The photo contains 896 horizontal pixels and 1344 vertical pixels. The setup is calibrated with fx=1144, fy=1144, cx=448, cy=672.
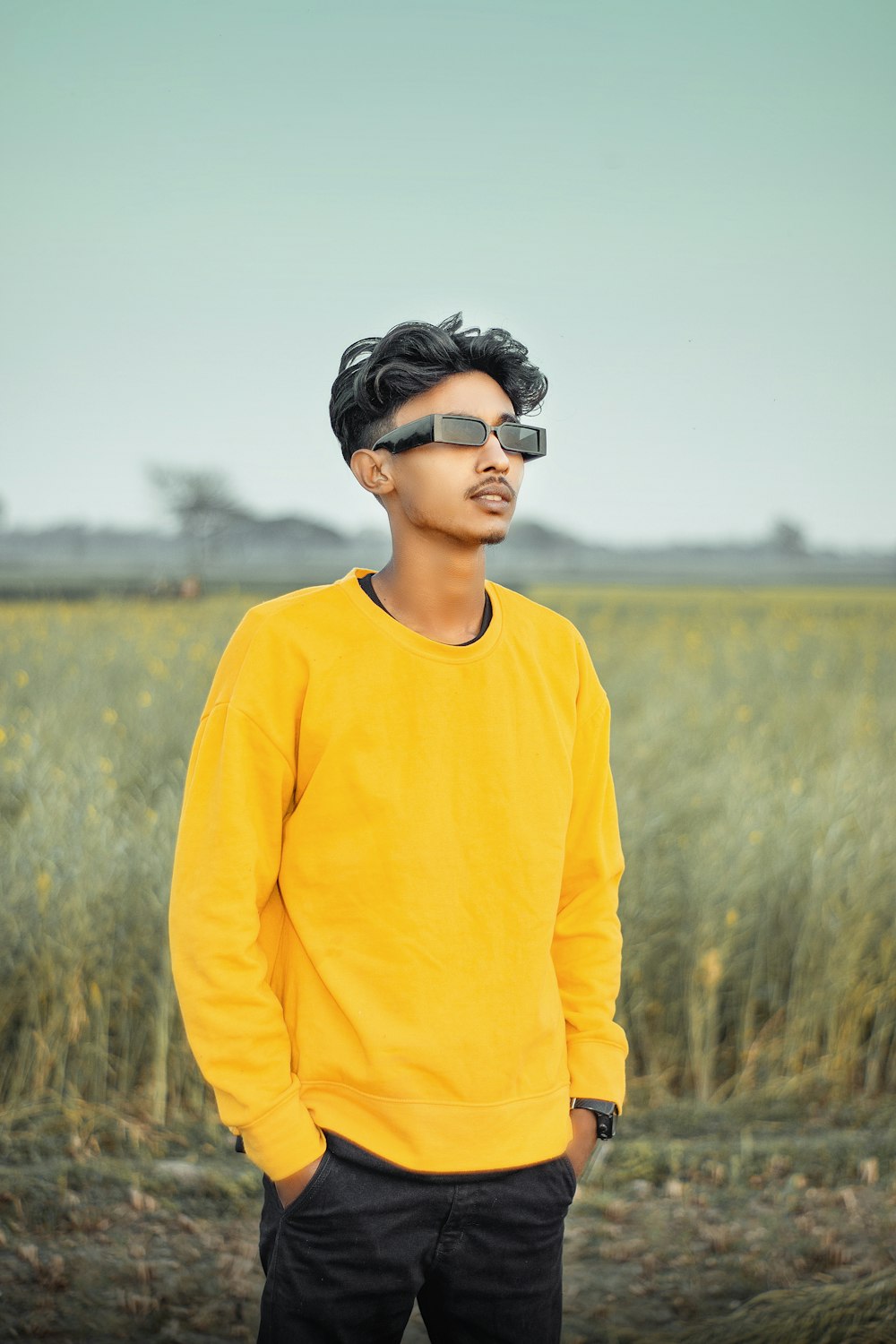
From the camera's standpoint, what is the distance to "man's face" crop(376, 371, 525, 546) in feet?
4.31

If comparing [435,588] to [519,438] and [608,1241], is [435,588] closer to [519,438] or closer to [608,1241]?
[519,438]

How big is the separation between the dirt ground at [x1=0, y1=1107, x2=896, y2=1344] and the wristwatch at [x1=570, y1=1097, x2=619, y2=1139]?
Answer: 98 centimetres

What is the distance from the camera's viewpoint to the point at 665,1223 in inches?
104

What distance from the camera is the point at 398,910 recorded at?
1.28 m

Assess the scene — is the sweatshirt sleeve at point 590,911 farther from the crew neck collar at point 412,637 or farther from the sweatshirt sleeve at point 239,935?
the sweatshirt sleeve at point 239,935

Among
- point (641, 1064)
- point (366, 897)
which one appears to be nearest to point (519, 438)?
point (366, 897)

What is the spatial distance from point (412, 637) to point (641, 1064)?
2.64m

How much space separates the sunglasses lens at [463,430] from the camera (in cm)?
129

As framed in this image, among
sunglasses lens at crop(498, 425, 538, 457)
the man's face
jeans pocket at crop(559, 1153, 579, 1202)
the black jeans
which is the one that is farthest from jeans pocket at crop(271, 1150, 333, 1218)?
sunglasses lens at crop(498, 425, 538, 457)

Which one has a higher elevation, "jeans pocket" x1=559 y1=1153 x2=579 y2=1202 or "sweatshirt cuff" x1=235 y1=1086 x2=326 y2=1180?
"sweatshirt cuff" x1=235 y1=1086 x2=326 y2=1180

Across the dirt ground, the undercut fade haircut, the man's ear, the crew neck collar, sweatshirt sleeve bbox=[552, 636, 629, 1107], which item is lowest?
the dirt ground

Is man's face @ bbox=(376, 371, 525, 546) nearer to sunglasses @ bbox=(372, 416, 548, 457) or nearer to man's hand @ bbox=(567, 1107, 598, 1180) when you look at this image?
sunglasses @ bbox=(372, 416, 548, 457)

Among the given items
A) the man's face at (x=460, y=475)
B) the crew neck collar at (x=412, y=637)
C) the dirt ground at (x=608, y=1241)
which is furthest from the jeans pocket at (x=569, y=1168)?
the dirt ground at (x=608, y=1241)

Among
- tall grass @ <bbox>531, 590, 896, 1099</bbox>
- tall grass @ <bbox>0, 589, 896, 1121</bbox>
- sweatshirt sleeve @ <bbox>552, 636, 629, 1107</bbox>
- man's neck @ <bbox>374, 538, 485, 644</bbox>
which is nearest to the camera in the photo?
man's neck @ <bbox>374, 538, 485, 644</bbox>
